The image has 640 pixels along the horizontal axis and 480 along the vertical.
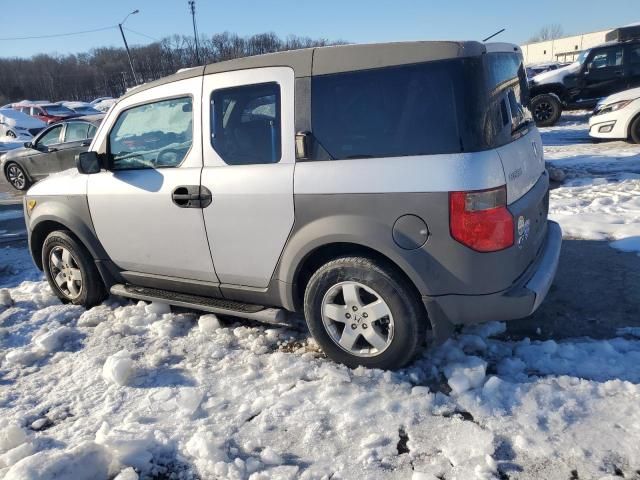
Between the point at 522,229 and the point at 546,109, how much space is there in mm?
13573

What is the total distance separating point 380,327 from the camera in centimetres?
307

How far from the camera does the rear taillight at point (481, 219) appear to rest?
8.58ft

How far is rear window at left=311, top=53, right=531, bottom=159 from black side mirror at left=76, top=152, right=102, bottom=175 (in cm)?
195

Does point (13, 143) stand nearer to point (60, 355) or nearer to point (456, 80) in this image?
point (60, 355)

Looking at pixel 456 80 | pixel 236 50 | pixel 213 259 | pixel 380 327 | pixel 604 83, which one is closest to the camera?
pixel 456 80

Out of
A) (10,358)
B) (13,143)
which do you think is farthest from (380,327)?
(13,143)

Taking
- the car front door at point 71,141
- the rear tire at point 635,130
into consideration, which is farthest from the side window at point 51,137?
the rear tire at point 635,130

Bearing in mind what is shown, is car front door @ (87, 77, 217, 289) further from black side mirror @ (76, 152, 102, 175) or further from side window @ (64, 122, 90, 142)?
side window @ (64, 122, 90, 142)

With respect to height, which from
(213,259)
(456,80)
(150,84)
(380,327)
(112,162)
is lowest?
(380,327)

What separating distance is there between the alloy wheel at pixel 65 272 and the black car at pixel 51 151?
6.11 m

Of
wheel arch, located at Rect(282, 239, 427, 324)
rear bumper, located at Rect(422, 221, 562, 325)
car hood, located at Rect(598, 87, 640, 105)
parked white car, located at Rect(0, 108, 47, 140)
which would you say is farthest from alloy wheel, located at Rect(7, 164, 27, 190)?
car hood, located at Rect(598, 87, 640, 105)

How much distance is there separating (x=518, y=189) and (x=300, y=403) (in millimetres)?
1798

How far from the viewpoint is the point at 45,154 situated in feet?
34.9

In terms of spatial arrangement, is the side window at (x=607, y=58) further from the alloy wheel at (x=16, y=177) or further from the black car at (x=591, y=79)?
the alloy wheel at (x=16, y=177)
